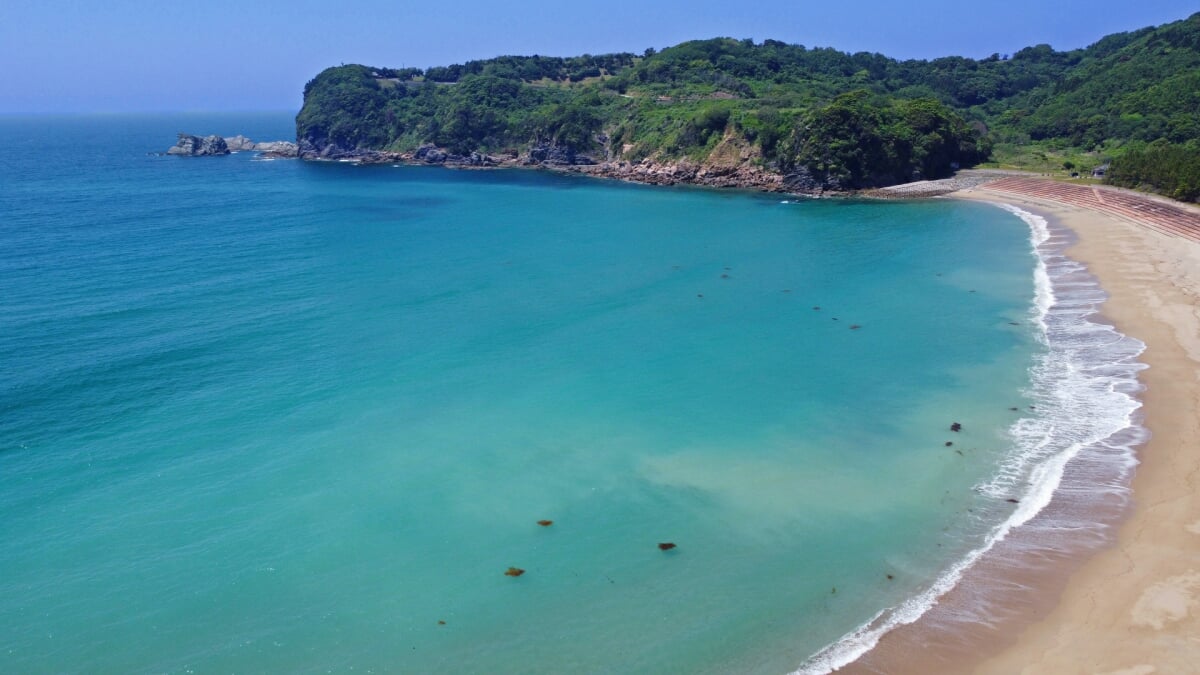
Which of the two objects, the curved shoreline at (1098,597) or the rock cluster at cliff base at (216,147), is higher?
the rock cluster at cliff base at (216,147)

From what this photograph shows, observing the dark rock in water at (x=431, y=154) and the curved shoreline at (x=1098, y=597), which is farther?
the dark rock in water at (x=431, y=154)

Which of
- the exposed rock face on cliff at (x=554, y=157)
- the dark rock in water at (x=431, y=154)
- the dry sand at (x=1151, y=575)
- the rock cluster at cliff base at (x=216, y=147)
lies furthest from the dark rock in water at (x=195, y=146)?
the dry sand at (x=1151, y=575)

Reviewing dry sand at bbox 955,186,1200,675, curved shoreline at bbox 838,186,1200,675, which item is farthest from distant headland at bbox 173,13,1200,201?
curved shoreline at bbox 838,186,1200,675

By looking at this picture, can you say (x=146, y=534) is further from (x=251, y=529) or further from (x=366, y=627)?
(x=366, y=627)

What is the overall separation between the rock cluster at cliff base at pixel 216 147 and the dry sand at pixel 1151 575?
13154 centimetres

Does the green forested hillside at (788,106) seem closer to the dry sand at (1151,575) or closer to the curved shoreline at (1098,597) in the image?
the dry sand at (1151,575)

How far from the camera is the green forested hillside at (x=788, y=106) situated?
77.4 m

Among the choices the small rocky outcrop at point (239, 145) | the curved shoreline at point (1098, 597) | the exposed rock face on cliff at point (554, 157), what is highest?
the small rocky outcrop at point (239, 145)

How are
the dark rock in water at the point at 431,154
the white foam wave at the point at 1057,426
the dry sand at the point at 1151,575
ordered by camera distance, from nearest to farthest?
the dry sand at the point at 1151,575, the white foam wave at the point at 1057,426, the dark rock in water at the point at 431,154

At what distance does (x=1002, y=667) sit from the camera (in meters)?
14.1

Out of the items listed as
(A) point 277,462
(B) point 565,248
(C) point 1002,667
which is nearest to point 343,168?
(B) point 565,248

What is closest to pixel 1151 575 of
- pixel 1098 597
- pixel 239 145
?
pixel 1098 597

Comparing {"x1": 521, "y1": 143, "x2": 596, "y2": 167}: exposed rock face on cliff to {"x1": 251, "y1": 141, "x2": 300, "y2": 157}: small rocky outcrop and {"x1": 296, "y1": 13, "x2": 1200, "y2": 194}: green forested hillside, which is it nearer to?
{"x1": 296, "y1": 13, "x2": 1200, "y2": 194}: green forested hillside

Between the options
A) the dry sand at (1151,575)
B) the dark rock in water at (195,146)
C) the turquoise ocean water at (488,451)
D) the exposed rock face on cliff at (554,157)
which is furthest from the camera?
the dark rock in water at (195,146)
